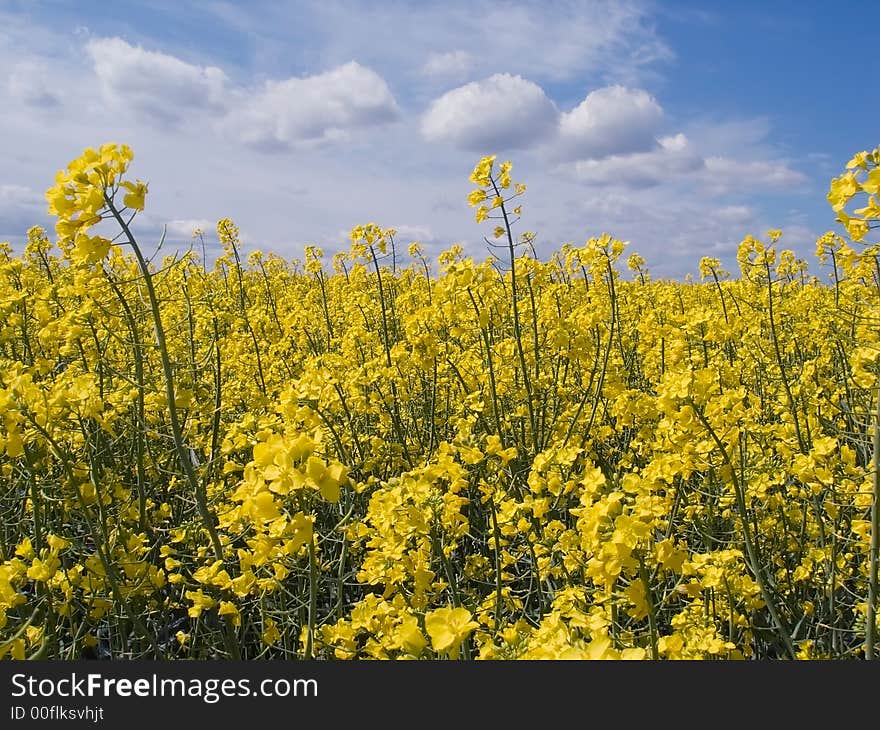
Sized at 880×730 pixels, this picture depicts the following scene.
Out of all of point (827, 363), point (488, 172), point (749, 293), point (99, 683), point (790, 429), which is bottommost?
point (99, 683)

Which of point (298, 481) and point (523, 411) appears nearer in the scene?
point (298, 481)

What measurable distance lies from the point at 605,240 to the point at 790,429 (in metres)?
1.51

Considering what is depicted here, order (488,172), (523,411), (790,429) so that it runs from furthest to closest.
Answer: (523,411) → (488,172) → (790,429)

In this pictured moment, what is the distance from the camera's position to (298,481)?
5.18 feet

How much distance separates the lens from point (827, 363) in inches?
182

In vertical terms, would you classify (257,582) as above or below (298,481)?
below

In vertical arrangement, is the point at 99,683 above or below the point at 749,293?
below

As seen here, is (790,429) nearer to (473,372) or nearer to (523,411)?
(523,411)

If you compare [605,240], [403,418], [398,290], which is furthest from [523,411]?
[398,290]

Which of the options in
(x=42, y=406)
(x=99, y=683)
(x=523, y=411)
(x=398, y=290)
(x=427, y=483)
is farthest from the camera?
(x=398, y=290)

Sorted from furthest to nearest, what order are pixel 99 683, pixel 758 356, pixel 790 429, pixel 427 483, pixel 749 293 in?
pixel 749 293 < pixel 758 356 < pixel 790 429 < pixel 427 483 < pixel 99 683

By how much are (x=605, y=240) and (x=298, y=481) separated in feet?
9.52

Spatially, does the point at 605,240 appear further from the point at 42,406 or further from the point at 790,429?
the point at 42,406

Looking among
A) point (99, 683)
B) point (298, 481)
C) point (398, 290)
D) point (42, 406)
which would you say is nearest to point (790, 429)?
point (298, 481)
